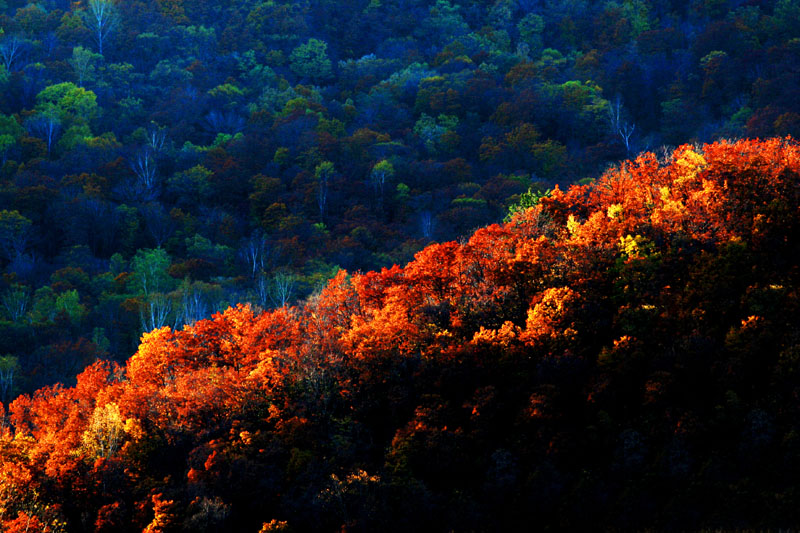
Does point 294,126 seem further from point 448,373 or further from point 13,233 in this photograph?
point 448,373

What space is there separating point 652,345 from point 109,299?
182 ft

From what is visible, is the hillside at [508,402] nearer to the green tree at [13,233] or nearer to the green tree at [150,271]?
the green tree at [150,271]

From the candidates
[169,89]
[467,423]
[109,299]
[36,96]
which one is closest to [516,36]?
[169,89]

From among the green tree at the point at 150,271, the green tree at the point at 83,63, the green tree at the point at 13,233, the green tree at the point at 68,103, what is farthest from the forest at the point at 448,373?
the green tree at the point at 83,63

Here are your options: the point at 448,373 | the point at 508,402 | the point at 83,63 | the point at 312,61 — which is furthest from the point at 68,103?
the point at 508,402

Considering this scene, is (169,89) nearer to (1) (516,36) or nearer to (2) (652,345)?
(1) (516,36)

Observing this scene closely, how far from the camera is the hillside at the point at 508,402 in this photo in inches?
1081

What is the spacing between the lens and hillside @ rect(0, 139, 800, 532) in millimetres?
27453

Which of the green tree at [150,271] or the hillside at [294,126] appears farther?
the hillside at [294,126]

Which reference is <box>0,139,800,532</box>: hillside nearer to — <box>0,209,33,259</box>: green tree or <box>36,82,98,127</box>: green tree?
<box>0,209,33,259</box>: green tree

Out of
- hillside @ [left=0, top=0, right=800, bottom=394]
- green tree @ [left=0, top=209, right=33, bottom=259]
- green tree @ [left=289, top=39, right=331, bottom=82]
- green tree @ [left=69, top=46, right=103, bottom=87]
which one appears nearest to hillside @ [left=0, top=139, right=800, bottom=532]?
hillside @ [left=0, top=0, right=800, bottom=394]

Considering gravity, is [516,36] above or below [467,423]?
above

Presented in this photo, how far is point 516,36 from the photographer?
143m

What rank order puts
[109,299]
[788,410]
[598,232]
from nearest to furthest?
[788,410] → [598,232] → [109,299]
